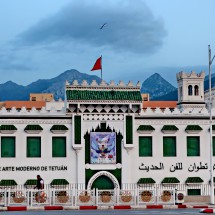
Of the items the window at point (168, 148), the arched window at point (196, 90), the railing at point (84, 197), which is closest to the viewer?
the railing at point (84, 197)

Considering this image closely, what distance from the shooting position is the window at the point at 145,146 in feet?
135

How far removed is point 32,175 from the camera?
131 feet

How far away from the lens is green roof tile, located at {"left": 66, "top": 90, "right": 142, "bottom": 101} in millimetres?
40500

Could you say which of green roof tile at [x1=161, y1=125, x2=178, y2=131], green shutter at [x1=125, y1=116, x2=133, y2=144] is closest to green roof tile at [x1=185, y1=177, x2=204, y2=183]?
green roof tile at [x1=161, y1=125, x2=178, y2=131]

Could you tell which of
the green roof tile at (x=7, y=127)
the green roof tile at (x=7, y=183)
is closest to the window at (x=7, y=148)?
the green roof tile at (x=7, y=127)

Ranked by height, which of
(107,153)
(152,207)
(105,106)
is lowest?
(152,207)

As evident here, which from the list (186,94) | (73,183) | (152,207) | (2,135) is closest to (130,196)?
(152,207)

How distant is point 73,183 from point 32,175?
2.57m

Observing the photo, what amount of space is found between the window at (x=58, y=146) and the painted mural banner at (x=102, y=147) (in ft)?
5.73

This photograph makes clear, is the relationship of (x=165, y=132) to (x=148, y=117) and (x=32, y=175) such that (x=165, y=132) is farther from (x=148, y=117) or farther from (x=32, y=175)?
(x=32, y=175)

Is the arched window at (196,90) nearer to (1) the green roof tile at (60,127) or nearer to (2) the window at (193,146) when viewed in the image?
(2) the window at (193,146)

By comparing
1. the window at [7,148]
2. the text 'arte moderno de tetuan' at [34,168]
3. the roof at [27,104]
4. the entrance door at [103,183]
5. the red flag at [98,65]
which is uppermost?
the roof at [27,104]

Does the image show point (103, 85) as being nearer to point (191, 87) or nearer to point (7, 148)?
point (7, 148)

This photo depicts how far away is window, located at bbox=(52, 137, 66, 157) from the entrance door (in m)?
2.65
